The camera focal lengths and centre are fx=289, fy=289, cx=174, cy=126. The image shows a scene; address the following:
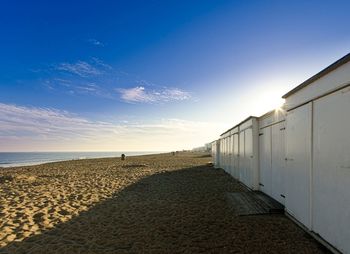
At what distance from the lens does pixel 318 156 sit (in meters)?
4.99

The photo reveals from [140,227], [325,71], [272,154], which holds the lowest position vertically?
[140,227]

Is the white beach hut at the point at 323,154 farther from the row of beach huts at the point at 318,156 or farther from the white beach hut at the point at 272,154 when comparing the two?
the white beach hut at the point at 272,154

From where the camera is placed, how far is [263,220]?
652cm

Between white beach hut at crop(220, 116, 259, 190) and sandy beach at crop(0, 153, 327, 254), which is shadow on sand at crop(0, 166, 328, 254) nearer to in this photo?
sandy beach at crop(0, 153, 327, 254)

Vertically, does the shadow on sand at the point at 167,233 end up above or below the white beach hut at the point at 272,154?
below

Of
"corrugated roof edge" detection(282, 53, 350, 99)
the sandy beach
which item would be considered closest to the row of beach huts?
"corrugated roof edge" detection(282, 53, 350, 99)

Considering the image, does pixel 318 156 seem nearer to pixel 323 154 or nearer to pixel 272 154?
pixel 323 154

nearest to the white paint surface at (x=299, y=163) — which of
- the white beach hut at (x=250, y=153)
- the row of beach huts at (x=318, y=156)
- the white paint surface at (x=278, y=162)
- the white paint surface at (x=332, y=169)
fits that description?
the row of beach huts at (x=318, y=156)

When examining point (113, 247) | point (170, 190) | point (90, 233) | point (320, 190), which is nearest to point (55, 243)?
point (90, 233)

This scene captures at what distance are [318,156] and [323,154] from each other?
22 cm

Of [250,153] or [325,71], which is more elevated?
[325,71]

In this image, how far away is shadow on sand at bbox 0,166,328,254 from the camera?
4.99m

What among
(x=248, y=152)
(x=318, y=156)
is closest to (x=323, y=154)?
(x=318, y=156)

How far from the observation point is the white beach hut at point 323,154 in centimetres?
411
